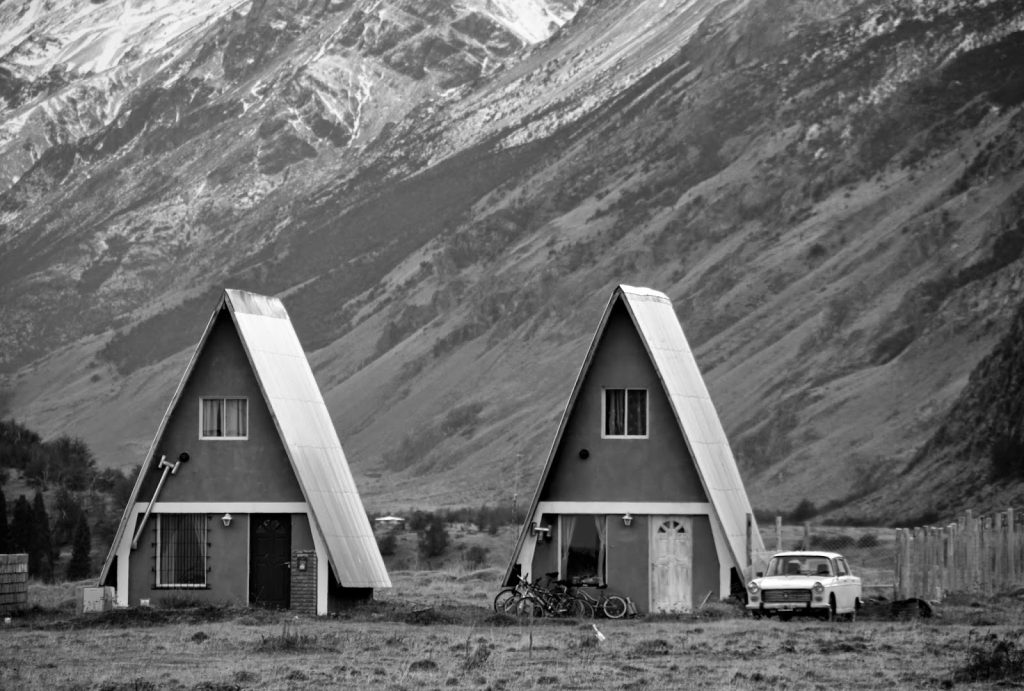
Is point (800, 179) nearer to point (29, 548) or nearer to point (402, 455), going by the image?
point (402, 455)

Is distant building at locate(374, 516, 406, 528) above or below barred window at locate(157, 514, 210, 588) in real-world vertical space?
above

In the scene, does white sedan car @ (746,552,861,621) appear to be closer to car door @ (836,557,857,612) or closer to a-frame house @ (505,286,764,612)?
car door @ (836,557,857,612)

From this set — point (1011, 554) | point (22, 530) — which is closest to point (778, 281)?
point (22, 530)

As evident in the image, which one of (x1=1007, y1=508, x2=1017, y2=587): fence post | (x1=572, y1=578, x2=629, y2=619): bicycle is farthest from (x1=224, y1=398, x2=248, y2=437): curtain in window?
(x1=1007, y1=508, x2=1017, y2=587): fence post

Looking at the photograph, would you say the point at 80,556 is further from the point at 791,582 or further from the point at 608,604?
the point at 791,582

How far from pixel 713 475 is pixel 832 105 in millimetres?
139628

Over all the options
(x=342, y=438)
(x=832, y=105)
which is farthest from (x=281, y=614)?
(x=832, y=105)

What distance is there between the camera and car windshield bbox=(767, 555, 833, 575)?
1608 inches

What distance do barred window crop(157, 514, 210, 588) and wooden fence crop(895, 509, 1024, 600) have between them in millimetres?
14959

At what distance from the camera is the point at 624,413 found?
145ft

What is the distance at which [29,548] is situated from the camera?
6262cm

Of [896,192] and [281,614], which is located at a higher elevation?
[896,192]

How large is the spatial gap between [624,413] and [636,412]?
0.82 ft

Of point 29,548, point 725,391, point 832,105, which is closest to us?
point 29,548
